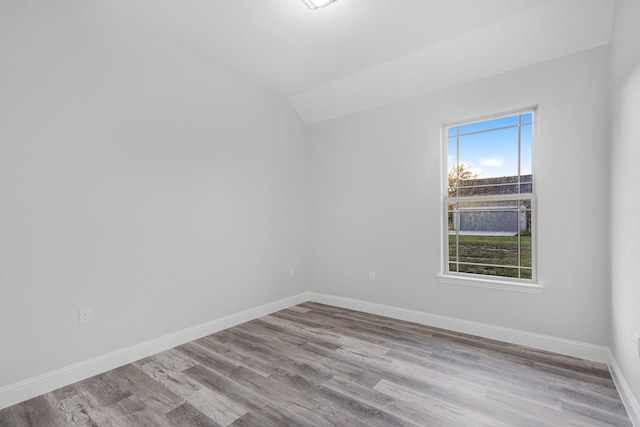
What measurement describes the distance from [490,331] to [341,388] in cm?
165

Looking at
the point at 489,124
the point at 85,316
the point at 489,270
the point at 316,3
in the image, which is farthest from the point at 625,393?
the point at 85,316

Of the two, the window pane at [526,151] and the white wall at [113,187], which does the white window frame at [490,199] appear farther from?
the white wall at [113,187]

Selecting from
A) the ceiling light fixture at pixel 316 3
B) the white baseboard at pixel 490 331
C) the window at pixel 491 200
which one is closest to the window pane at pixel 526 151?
the window at pixel 491 200

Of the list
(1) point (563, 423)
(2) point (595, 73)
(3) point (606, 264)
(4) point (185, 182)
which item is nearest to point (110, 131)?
(4) point (185, 182)

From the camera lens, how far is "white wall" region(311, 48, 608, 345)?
2510 mm

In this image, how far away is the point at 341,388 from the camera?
2154 millimetres

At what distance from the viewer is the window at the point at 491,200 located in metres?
2.90

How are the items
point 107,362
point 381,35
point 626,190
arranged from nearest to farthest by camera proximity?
point 626,190
point 107,362
point 381,35

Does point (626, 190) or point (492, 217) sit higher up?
point (626, 190)

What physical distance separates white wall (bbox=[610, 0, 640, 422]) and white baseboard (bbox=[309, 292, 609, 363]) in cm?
23

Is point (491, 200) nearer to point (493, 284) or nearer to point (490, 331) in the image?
point (493, 284)

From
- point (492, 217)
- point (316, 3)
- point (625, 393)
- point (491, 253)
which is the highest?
point (316, 3)

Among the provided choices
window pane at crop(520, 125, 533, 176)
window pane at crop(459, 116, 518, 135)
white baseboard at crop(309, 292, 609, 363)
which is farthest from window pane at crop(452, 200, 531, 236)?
white baseboard at crop(309, 292, 609, 363)

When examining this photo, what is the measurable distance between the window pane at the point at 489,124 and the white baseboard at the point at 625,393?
202 centimetres
